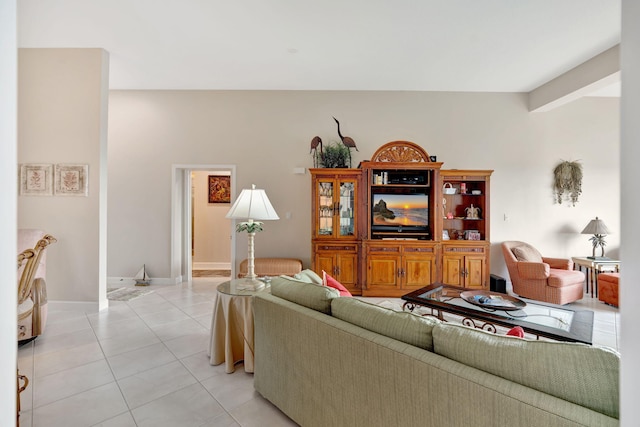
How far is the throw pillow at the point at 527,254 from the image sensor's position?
14.9ft

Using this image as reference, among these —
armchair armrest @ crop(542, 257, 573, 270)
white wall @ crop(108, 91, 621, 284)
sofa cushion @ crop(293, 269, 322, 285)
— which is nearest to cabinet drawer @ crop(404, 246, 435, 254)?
white wall @ crop(108, 91, 621, 284)

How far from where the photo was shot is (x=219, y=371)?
7.86ft

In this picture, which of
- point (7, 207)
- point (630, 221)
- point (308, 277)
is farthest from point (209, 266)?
point (630, 221)

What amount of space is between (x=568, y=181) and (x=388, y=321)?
5.23 m

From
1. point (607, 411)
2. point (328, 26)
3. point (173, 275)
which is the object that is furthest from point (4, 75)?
point (173, 275)

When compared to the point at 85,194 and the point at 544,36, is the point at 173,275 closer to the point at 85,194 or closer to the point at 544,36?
the point at 85,194

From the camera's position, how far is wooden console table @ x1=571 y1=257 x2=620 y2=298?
4.36 m

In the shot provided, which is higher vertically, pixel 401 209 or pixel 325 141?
pixel 325 141

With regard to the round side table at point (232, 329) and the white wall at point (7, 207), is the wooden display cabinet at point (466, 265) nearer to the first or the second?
the round side table at point (232, 329)

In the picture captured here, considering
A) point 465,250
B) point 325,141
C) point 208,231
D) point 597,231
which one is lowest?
point 465,250

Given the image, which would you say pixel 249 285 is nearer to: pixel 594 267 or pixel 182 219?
pixel 182 219

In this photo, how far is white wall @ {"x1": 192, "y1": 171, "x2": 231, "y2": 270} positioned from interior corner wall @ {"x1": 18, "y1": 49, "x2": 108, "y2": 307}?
2.67 metres

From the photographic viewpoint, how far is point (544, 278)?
4.10m

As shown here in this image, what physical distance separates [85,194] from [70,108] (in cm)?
108
